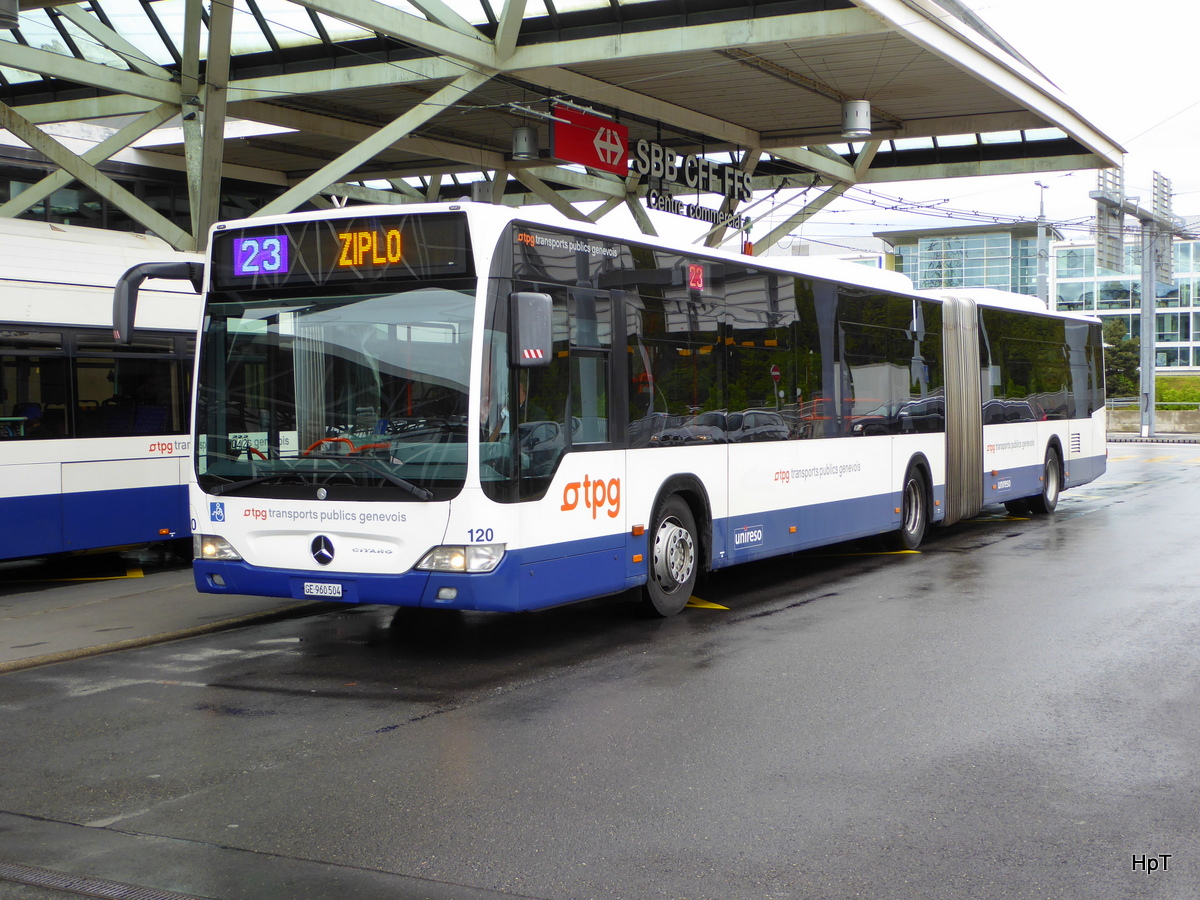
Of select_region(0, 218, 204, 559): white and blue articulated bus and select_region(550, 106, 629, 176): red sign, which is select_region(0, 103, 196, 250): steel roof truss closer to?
select_region(0, 218, 204, 559): white and blue articulated bus

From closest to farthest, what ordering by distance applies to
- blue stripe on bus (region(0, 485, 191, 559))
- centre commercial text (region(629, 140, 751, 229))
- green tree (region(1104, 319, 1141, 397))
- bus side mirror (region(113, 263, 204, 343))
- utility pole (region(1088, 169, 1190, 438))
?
bus side mirror (region(113, 263, 204, 343)) → blue stripe on bus (region(0, 485, 191, 559)) → centre commercial text (region(629, 140, 751, 229)) → utility pole (region(1088, 169, 1190, 438)) → green tree (region(1104, 319, 1141, 397))

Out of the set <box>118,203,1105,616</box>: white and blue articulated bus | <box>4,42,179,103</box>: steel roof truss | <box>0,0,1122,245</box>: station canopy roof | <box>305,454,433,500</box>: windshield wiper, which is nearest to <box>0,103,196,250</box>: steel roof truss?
<box>0,0,1122,245</box>: station canopy roof

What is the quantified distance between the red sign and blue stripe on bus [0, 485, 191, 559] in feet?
23.4

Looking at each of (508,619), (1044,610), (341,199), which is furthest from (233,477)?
(341,199)

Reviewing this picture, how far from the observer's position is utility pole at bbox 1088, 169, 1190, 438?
43.1 m

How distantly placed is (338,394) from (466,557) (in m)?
1.37

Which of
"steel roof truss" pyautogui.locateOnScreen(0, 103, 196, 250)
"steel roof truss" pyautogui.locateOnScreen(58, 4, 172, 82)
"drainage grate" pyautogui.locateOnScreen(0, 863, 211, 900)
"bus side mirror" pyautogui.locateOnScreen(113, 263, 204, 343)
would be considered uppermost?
"steel roof truss" pyautogui.locateOnScreen(58, 4, 172, 82)

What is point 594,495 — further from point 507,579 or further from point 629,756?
point 629,756

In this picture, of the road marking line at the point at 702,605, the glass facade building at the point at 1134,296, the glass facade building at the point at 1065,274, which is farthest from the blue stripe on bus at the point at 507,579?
the glass facade building at the point at 1134,296

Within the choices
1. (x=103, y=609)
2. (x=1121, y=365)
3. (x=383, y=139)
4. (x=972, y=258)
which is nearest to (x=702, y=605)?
(x=103, y=609)

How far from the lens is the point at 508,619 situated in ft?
33.5

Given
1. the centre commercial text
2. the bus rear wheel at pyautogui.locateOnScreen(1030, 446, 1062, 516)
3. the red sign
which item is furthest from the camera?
the centre commercial text

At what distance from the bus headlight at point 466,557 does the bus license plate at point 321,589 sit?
710mm

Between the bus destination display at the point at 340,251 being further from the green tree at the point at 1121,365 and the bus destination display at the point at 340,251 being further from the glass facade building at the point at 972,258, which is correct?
the glass facade building at the point at 972,258
